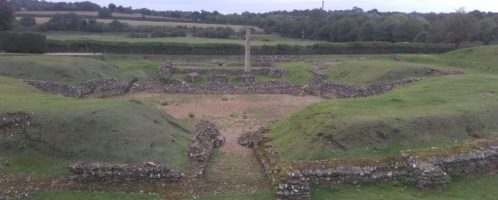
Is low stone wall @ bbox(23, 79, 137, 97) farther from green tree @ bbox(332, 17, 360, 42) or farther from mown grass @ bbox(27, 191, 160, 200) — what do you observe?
green tree @ bbox(332, 17, 360, 42)

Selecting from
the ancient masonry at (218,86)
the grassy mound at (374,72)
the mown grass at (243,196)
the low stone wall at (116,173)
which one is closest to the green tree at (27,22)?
the ancient masonry at (218,86)

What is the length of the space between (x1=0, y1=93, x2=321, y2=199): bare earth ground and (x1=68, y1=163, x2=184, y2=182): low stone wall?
0.86 feet

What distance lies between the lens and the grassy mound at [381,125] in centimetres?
2319

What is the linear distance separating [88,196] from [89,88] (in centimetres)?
2893

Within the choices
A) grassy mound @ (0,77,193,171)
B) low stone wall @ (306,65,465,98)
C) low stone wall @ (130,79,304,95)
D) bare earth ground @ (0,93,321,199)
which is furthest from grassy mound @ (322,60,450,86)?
grassy mound @ (0,77,193,171)

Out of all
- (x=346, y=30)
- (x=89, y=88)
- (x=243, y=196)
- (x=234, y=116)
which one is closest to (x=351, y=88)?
(x=234, y=116)

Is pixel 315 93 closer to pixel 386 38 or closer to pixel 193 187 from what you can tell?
pixel 193 187

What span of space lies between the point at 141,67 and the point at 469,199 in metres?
50.4

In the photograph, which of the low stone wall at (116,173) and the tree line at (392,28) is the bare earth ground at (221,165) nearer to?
the low stone wall at (116,173)

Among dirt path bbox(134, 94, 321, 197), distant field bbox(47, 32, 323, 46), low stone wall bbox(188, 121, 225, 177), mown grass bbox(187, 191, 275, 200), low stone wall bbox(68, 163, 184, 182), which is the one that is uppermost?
distant field bbox(47, 32, 323, 46)

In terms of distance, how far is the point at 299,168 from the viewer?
2045cm

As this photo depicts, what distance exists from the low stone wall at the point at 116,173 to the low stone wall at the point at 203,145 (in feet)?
6.07

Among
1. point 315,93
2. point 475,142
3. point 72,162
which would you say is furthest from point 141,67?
point 475,142

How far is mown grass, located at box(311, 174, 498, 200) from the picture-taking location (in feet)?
63.8
